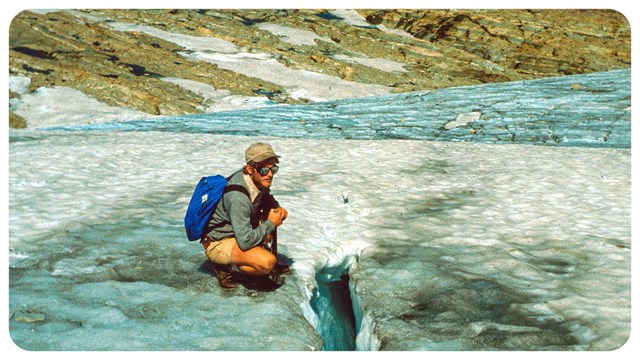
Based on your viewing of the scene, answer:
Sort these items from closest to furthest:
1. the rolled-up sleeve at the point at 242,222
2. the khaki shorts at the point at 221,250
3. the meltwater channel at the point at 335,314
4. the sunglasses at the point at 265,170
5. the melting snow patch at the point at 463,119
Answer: the rolled-up sleeve at the point at 242,222 → the sunglasses at the point at 265,170 → the khaki shorts at the point at 221,250 → the meltwater channel at the point at 335,314 → the melting snow patch at the point at 463,119

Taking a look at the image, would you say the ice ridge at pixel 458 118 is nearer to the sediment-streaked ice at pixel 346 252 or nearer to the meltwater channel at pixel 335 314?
the sediment-streaked ice at pixel 346 252

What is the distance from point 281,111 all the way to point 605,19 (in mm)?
10570

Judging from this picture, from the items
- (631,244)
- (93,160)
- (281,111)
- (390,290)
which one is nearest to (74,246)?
(390,290)

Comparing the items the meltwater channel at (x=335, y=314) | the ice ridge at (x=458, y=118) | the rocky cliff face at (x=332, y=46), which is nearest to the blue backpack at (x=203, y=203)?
the meltwater channel at (x=335, y=314)

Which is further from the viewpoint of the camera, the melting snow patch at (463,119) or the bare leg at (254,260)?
the melting snow patch at (463,119)

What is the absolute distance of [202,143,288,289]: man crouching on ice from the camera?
5082 mm

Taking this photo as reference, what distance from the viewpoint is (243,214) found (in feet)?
16.6

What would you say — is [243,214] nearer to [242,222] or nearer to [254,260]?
[242,222]

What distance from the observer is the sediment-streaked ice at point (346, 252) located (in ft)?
16.1

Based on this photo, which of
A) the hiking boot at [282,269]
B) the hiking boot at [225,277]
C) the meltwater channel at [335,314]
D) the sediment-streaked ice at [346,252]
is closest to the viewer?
the sediment-streaked ice at [346,252]

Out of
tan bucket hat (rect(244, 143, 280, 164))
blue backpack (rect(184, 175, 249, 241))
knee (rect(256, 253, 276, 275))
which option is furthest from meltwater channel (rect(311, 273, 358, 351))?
tan bucket hat (rect(244, 143, 280, 164))

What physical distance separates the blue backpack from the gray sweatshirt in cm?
7

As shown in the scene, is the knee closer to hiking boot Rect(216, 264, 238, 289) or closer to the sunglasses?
hiking boot Rect(216, 264, 238, 289)

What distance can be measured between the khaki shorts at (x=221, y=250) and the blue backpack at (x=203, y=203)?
0.19 meters
